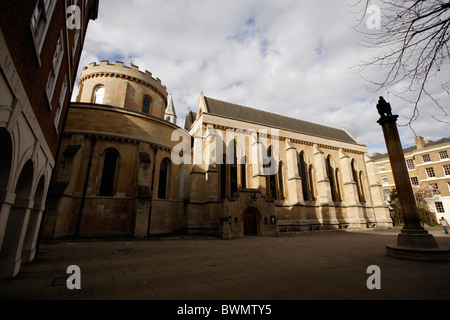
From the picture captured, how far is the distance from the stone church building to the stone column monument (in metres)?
10.7

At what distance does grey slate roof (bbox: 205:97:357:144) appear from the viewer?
24.9 m

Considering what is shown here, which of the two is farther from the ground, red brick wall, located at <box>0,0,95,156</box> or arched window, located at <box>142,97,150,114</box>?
arched window, located at <box>142,97,150,114</box>

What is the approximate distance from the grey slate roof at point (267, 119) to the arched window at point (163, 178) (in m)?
8.25

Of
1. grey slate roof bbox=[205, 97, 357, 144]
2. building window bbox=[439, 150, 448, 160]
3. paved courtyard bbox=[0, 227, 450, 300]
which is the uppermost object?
grey slate roof bbox=[205, 97, 357, 144]

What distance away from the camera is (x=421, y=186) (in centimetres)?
3241

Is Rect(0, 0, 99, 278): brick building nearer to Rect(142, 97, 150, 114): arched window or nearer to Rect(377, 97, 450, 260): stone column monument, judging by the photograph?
Rect(377, 97, 450, 260): stone column monument

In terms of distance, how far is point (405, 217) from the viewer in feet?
27.7

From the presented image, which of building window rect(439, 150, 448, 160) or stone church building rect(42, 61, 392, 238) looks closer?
stone church building rect(42, 61, 392, 238)

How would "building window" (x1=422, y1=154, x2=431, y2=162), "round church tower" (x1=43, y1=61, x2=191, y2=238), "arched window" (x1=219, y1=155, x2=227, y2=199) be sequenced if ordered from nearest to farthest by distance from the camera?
"round church tower" (x1=43, y1=61, x2=191, y2=238)
"arched window" (x1=219, y1=155, x2=227, y2=199)
"building window" (x1=422, y1=154, x2=431, y2=162)

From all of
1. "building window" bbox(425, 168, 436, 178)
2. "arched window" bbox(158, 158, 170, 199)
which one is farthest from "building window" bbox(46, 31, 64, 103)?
"building window" bbox(425, 168, 436, 178)

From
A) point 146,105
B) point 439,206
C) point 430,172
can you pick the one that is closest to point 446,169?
point 430,172

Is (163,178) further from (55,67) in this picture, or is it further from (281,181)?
(281,181)

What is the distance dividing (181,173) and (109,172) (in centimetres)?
622

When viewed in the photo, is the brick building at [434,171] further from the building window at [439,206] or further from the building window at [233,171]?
the building window at [233,171]
